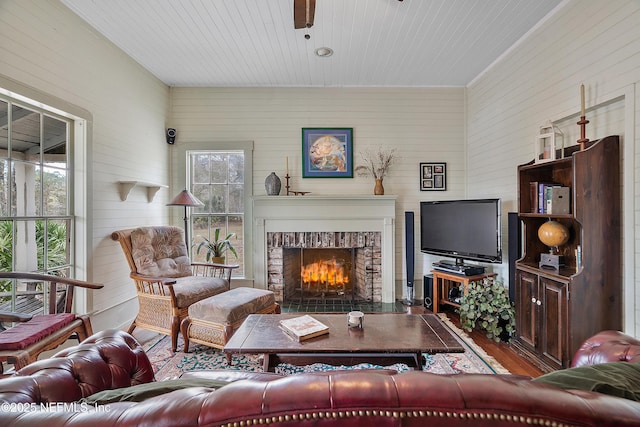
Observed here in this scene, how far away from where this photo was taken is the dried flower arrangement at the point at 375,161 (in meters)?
4.08

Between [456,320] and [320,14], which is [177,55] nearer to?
[320,14]

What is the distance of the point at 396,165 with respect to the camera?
4098mm

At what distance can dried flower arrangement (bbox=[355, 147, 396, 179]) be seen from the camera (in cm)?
408

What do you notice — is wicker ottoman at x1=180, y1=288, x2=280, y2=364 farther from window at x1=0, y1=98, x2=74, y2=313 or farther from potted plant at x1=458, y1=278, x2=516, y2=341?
potted plant at x1=458, y1=278, x2=516, y2=341

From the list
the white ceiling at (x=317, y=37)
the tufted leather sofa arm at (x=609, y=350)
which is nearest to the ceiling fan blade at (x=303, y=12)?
the white ceiling at (x=317, y=37)

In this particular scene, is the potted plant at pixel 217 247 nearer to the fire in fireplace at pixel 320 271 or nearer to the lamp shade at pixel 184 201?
the lamp shade at pixel 184 201

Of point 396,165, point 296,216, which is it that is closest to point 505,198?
point 396,165

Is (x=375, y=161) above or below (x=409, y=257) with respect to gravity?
above

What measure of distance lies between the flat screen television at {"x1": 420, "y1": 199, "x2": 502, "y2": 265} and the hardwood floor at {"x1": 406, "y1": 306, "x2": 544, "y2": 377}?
30.7 inches

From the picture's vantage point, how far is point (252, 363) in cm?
247

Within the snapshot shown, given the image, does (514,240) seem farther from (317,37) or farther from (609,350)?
(317,37)

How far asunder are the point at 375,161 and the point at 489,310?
2.24m

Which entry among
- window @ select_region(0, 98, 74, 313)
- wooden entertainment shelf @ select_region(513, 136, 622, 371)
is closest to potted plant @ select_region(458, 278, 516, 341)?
wooden entertainment shelf @ select_region(513, 136, 622, 371)

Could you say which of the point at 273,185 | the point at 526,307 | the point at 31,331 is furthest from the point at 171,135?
the point at 526,307
